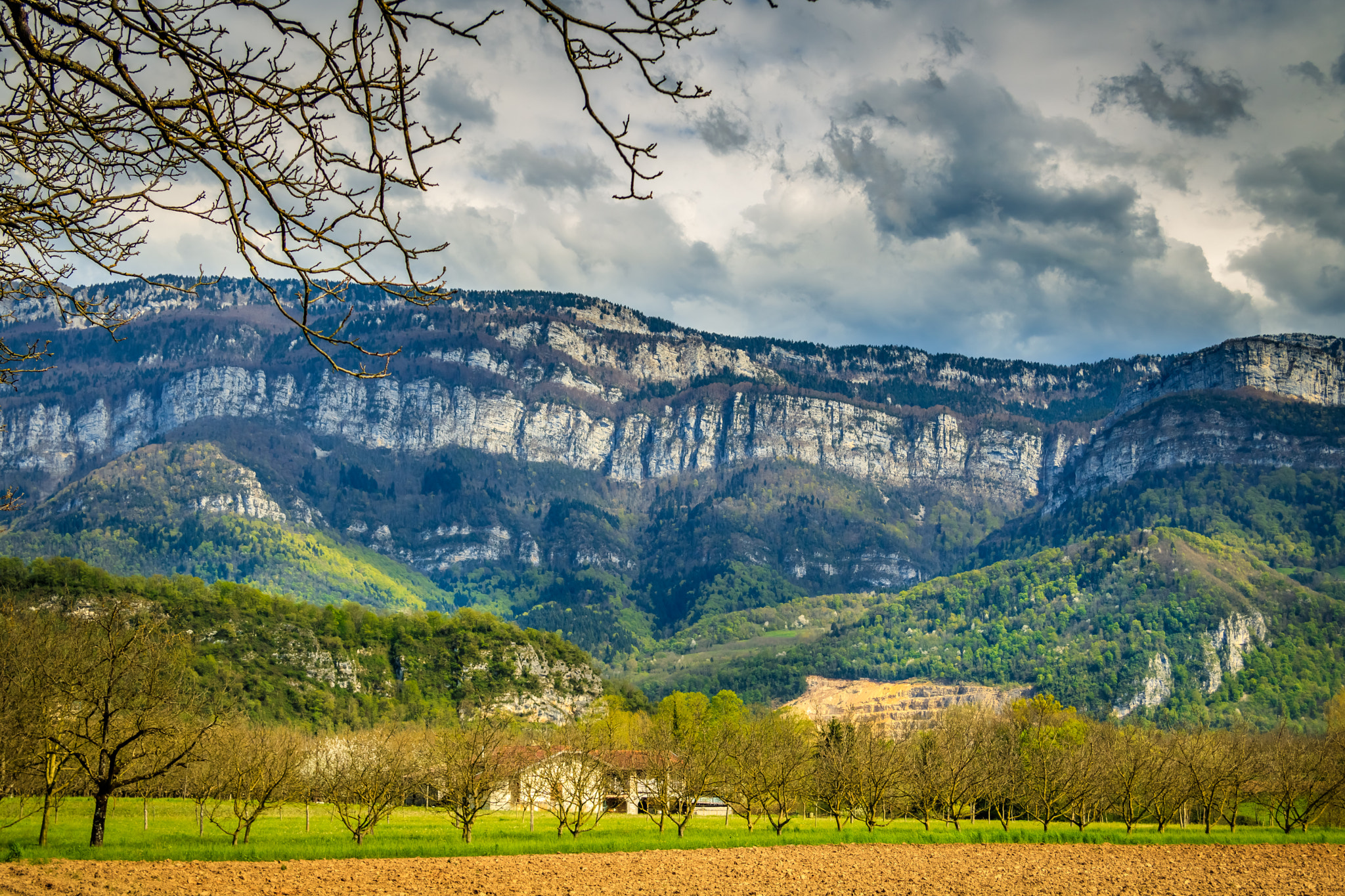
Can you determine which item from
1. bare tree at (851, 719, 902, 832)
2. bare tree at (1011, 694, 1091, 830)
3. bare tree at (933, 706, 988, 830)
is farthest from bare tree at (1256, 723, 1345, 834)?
bare tree at (851, 719, 902, 832)

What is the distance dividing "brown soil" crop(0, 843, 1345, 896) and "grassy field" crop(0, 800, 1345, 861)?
202 centimetres

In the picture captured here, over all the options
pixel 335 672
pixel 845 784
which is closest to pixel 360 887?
pixel 845 784

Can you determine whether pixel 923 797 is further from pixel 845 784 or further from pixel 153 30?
pixel 153 30

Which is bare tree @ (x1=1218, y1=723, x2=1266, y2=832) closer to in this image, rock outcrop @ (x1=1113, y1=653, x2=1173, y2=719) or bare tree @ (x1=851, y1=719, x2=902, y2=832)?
bare tree @ (x1=851, y1=719, x2=902, y2=832)

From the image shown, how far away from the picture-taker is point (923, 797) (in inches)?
2137

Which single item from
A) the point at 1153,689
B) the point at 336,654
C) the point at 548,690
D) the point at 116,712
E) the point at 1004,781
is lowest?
the point at 548,690

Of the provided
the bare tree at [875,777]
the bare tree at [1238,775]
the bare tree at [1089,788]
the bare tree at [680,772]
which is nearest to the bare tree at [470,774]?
the bare tree at [680,772]

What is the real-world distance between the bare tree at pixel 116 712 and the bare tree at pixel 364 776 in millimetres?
8095

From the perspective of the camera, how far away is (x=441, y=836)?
41.6 meters

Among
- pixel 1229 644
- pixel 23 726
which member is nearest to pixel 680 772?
pixel 23 726

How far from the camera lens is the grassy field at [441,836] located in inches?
1229

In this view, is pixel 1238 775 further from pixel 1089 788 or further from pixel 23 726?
pixel 23 726

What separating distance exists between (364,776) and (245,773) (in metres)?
5.58

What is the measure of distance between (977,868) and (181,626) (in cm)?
10360
